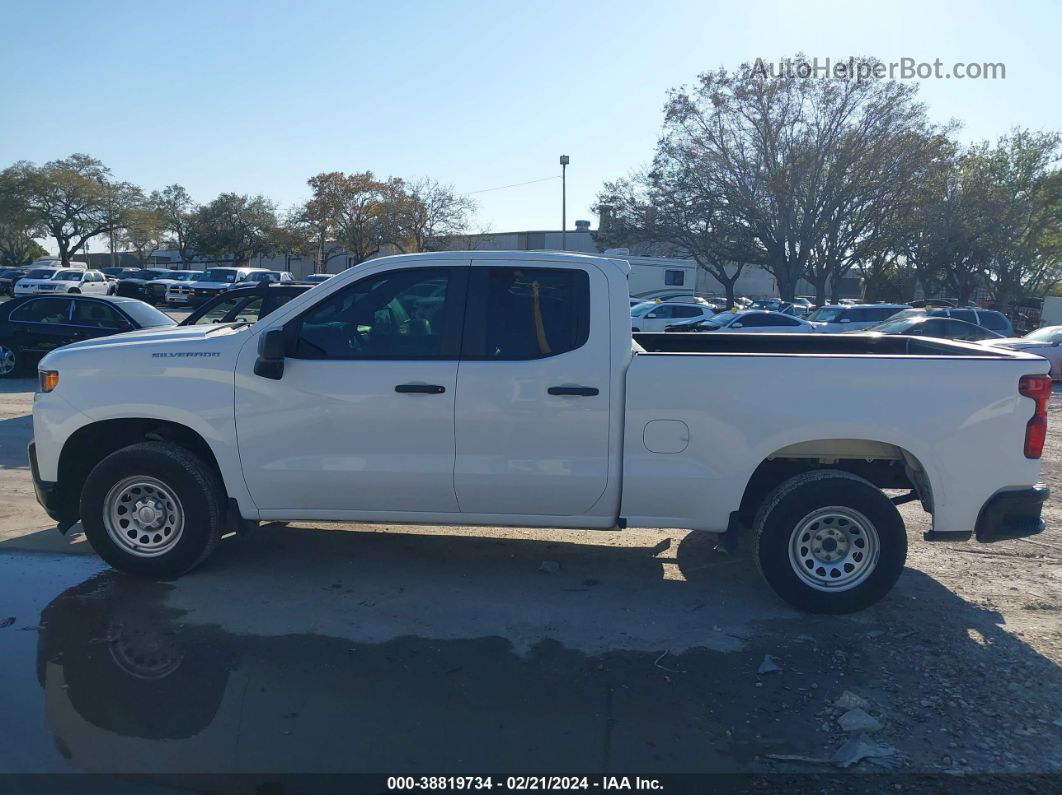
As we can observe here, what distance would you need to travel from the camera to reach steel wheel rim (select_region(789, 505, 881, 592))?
→ 490 cm

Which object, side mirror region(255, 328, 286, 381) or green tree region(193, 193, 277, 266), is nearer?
side mirror region(255, 328, 286, 381)

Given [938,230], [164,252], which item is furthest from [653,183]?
Result: [164,252]

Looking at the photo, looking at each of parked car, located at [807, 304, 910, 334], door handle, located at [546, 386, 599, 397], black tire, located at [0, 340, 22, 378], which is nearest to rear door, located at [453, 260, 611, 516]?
door handle, located at [546, 386, 599, 397]

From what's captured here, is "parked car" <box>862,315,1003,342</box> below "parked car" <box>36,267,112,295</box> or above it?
below

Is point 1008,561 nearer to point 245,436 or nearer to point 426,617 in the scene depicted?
point 426,617

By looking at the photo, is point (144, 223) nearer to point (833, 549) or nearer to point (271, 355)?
point (271, 355)

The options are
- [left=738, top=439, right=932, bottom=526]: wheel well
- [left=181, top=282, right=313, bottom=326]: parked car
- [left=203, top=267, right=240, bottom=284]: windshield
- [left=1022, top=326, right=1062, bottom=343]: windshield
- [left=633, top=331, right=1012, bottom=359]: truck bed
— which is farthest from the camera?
[left=203, top=267, right=240, bottom=284]: windshield

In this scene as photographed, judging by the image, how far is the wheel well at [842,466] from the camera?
4.93m

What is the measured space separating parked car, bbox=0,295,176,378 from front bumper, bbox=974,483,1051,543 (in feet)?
42.2

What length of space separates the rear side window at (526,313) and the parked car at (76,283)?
34688mm

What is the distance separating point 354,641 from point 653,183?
37798mm

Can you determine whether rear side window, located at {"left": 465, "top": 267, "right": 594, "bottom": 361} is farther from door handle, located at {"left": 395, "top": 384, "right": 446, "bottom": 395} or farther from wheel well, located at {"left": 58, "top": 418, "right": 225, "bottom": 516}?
wheel well, located at {"left": 58, "top": 418, "right": 225, "bottom": 516}

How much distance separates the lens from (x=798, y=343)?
628 centimetres

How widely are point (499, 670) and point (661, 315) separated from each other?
79.0ft
